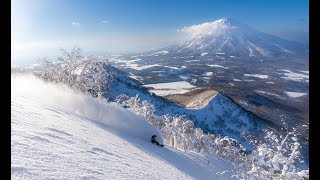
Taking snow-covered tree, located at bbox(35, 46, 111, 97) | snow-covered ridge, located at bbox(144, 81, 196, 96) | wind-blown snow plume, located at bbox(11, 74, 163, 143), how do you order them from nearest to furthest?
1. wind-blown snow plume, located at bbox(11, 74, 163, 143)
2. snow-covered tree, located at bbox(35, 46, 111, 97)
3. snow-covered ridge, located at bbox(144, 81, 196, 96)

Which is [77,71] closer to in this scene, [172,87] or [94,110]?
[94,110]

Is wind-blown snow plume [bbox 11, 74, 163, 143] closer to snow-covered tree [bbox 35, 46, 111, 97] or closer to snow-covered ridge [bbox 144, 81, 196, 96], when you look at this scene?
snow-covered tree [bbox 35, 46, 111, 97]

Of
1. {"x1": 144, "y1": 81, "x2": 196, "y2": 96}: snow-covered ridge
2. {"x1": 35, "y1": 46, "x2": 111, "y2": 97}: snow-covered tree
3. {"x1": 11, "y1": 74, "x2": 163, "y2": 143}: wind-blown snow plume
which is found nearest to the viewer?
{"x1": 11, "y1": 74, "x2": 163, "y2": 143}: wind-blown snow plume

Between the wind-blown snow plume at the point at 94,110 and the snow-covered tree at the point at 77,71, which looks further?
the snow-covered tree at the point at 77,71

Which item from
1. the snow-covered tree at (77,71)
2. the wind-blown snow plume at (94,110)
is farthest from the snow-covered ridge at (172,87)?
the wind-blown snow plume at (94,110)

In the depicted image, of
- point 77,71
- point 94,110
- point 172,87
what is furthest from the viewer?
point 172,87

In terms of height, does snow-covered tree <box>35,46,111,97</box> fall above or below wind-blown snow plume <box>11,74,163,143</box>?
above

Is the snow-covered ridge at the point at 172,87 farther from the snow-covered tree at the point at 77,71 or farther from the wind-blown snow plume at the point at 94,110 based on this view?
the wind-blown snow plume at the point at 94,110

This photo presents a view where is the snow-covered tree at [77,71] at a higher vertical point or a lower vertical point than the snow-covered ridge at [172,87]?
higher

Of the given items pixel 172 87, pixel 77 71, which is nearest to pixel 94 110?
pixel 77 71

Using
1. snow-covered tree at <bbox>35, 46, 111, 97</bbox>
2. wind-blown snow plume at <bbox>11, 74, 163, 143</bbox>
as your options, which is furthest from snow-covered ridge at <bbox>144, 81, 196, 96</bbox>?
wind-blown snow plume at <bbox>11, 74, 163, 143</bbox>

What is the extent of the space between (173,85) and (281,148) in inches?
4650
